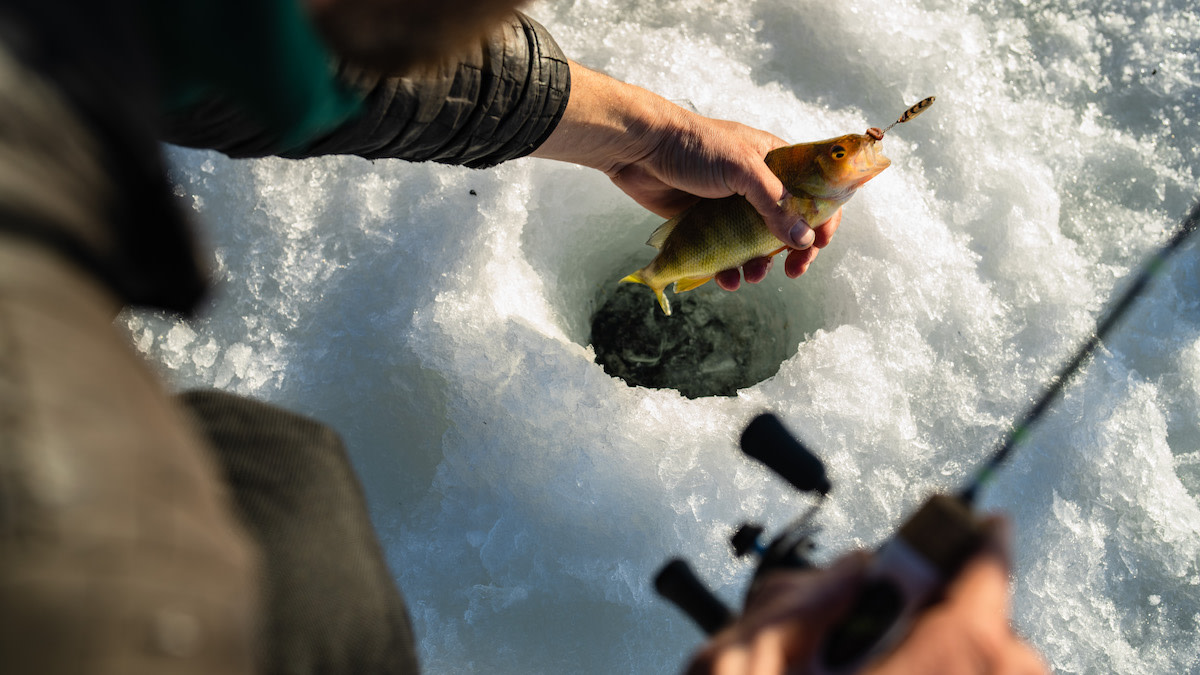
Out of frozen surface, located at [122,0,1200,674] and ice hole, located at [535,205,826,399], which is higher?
frozen surface, located at [122,0,1200,674]

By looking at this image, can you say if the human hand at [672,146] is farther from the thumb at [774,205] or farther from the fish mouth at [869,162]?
the fish mouth at [869,162]

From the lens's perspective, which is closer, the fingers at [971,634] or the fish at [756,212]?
the fingers at [971,634]

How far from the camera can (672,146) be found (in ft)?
6.31

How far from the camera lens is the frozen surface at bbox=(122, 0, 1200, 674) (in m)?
1.75

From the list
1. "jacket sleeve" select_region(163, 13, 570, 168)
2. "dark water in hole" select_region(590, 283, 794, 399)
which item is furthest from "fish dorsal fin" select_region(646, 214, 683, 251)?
"dark water in hole" select_region(590, 283, 794, 399)

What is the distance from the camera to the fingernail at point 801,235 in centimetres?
188

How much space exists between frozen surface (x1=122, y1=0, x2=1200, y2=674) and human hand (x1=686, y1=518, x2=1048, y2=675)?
40.9 inches

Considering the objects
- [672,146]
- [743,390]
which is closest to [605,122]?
[672,146]

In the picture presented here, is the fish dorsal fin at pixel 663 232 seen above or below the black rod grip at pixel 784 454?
below

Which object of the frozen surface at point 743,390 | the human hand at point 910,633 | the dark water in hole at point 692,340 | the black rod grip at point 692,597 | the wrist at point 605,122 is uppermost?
the human hand at point 910,633

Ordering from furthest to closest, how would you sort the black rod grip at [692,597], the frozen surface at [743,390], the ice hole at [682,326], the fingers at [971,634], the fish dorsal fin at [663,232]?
the ice hole at [682,326], the fish dorsal fin at [663,232], the frozen surface at [743,390], the black rod grip at [692,597], the fingers at [971,634]

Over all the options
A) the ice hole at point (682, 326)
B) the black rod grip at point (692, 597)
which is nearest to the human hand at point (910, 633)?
the black rod grip at point (692, 597)

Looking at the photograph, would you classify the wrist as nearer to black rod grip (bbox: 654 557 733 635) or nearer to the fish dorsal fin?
the fish dorsal fin

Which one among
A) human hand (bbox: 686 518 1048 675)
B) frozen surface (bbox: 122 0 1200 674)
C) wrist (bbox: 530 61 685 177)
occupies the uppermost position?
human hand (bbox: 686 518 1048 675)
